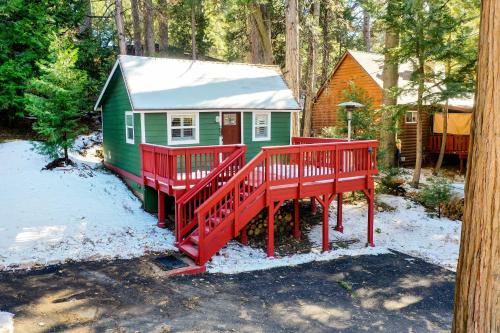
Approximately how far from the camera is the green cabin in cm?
1294

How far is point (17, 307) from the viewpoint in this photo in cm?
667

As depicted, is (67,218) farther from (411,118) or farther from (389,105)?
(411,118)

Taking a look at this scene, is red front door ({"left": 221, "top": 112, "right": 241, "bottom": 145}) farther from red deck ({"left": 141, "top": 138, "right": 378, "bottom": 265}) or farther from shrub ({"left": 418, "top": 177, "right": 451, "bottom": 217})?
shrub ({"left": 418, "top": 177, "right": 451, "bottom": 217})

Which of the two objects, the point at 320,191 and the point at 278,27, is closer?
the point at 320,191

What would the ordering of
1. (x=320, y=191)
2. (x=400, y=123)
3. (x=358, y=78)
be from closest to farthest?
(x=320, y=191), (x=400, y=123), (x=358, y=78)

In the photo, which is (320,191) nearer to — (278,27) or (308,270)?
(308,270)

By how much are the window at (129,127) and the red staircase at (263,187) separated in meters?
3.84

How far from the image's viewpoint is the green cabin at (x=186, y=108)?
1294 cm

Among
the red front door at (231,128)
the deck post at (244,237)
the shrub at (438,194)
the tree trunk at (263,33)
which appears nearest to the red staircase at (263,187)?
the deck post at (244,237)

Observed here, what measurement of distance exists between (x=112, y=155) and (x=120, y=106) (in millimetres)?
2277

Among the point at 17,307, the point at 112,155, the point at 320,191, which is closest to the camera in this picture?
the point at 17,307

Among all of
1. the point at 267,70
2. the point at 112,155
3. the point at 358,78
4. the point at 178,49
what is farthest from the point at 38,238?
the point at 178,49

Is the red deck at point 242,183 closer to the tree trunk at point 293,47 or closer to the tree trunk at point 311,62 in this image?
the tree trunk at point 293,47

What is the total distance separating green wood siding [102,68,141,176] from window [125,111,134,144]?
165mm
